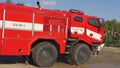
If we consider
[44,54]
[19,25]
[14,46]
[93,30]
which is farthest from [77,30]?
[14,46]

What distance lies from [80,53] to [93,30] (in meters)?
1.51

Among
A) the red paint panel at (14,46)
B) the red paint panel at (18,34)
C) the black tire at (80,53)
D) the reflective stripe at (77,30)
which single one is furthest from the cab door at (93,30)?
the red paint panel at (14,46)

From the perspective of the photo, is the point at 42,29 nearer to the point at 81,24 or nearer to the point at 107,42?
the point at 81,24

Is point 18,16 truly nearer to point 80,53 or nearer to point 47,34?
point 47,34

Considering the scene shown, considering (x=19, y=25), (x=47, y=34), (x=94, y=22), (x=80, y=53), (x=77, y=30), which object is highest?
(x=94, y=22)

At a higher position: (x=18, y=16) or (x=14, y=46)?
(x=18, y=16)

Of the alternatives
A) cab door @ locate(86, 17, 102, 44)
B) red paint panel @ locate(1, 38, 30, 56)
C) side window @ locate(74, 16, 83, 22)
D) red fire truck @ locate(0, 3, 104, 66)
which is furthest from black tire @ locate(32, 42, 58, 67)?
cab door @ locate(86, 17, 102, 44)

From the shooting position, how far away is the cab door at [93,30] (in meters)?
18.2

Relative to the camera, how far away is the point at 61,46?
1686 centimetres

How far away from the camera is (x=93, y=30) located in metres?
18.4

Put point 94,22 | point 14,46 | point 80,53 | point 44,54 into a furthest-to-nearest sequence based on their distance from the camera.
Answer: point 94,22
point 80,53
point 44,54
point 14,46

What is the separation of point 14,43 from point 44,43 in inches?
65.6

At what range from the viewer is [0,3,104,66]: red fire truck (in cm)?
1503

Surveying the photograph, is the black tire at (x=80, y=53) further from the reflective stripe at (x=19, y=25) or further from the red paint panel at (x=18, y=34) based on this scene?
the red paint panel at (x=18, y=34)
